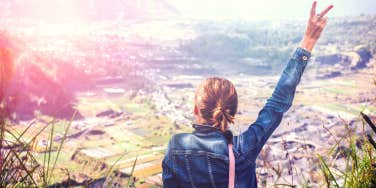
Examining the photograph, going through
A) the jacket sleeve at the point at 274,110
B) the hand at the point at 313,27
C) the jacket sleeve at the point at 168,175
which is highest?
the hand at the point at 313,27

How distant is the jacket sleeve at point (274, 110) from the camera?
7.05ft

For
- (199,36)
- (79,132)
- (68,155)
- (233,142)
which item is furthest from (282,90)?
(199,36)

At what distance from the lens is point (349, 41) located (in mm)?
181875

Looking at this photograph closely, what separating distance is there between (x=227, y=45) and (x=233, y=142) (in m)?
184

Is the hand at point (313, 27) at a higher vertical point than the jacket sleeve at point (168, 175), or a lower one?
higher

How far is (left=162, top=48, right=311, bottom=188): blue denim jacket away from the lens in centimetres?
208

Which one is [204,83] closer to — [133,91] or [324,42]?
[133,91]

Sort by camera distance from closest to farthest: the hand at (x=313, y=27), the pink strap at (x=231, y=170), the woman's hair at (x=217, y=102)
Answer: the pink strap at (x=231, y=170)
the woman's hair at (x=217, y=102)
the hand at (x=313, y=27)

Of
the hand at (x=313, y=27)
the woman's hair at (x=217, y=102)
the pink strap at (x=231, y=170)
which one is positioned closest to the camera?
the pink strap at (x=231, y=170)

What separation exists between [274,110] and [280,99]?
0.08 metres

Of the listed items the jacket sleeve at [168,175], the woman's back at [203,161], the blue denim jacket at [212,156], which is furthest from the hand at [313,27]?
the jacket sleeve at [168,175]

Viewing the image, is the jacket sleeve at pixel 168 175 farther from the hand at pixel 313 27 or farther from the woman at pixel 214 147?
the hand at pixel 313 27

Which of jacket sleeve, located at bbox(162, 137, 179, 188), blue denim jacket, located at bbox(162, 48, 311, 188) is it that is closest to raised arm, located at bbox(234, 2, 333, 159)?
blue denim jacket, located at bbox(162, 48, 311, 188)

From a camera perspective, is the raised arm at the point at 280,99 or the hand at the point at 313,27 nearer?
the raised arm at the point at 280,99
